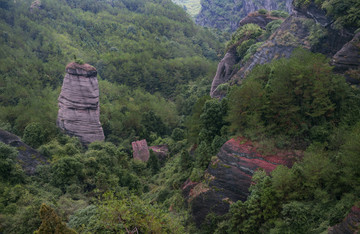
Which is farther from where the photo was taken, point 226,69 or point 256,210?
point 226,69

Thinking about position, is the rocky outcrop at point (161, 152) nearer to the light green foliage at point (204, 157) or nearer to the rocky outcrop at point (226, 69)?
the rocky outcrop at point (226, 69)

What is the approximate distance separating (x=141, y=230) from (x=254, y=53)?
36.1 metres

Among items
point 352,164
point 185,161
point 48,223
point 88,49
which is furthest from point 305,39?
point 88,49

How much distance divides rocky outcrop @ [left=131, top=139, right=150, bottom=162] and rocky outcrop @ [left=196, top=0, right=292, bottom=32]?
102467mm

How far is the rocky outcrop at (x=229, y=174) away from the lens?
24.8 meters

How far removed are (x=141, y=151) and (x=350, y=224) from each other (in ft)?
112

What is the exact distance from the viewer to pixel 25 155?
3356 cm

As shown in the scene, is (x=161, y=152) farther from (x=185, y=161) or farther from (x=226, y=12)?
(x=226, y=12)

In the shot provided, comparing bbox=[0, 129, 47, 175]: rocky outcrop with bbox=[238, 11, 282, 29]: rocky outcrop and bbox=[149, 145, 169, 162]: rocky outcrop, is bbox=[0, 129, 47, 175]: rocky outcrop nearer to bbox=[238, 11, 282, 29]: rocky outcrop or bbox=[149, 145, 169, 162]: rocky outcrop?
bbox=[149, 145, 169, 162]: rocky outcrop

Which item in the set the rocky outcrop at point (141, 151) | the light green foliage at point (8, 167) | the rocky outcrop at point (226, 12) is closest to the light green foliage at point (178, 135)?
the rocky outcrop at point (141, 151)

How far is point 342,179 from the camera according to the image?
19.0m

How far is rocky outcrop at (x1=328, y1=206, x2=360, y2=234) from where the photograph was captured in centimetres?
1572

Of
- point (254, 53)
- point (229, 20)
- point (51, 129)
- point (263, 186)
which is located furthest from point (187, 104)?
point (229, 20)

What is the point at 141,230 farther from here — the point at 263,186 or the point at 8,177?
the point at 8,177
